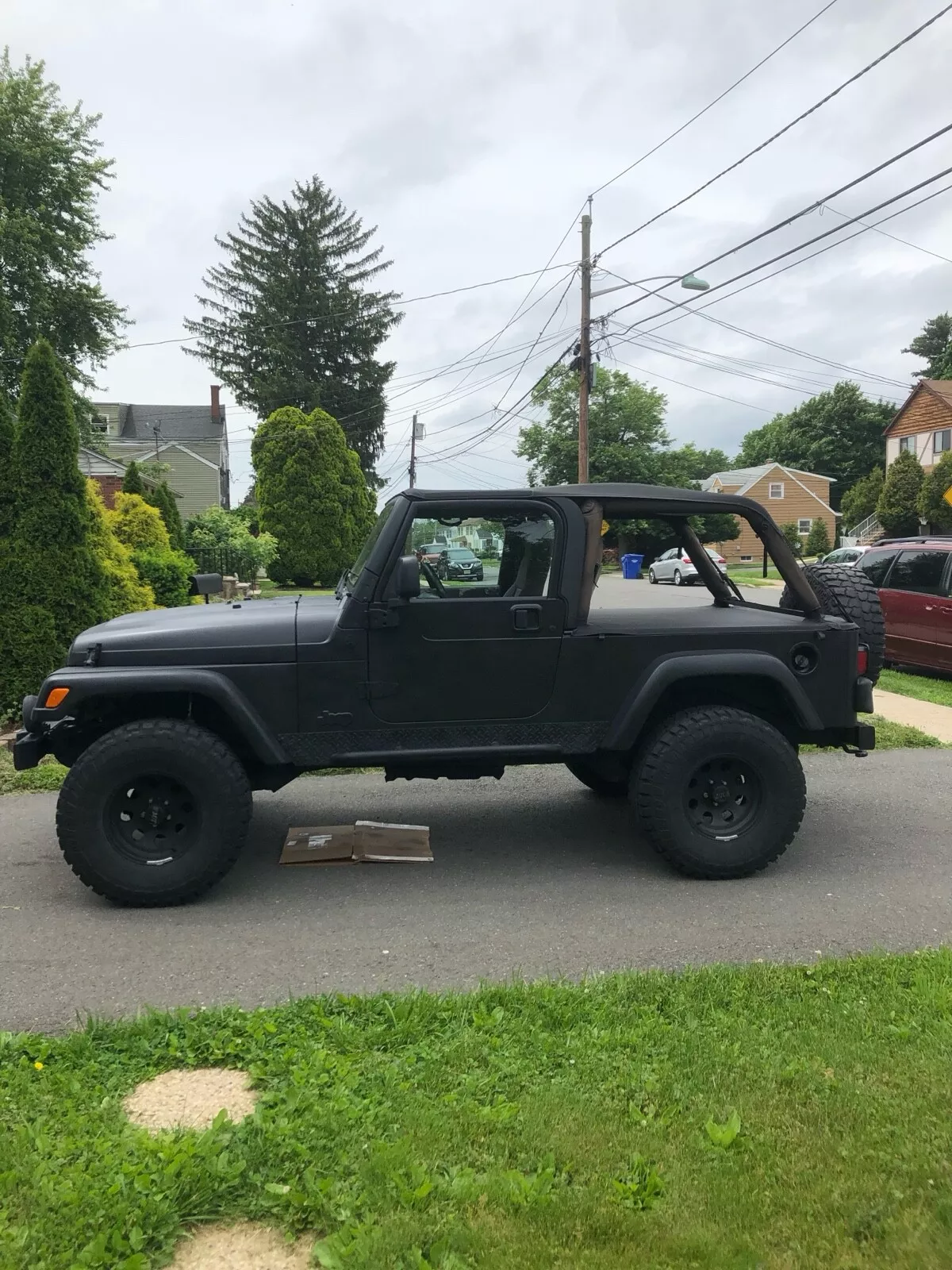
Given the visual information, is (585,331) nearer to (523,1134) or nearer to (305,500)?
(305,500)

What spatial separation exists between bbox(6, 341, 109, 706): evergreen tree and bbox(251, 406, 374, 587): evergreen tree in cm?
1815

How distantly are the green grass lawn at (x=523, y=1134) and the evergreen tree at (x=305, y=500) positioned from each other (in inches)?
941

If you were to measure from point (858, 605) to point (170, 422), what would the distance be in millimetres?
53862

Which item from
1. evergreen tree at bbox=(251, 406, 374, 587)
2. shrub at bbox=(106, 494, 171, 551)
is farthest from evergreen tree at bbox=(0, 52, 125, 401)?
shrub at bbox=(106, 494, 171, 551)

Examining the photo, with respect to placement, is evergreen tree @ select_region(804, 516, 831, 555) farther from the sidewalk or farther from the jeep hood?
the jeep hood

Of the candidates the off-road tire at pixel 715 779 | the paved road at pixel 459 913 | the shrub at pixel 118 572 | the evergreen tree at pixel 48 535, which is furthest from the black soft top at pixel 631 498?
the shrub at pixel 118 572

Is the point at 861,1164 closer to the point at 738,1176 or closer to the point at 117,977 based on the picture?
the point at 738,1176

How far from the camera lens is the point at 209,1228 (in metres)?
2.27

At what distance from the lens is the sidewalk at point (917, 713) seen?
8.52 m

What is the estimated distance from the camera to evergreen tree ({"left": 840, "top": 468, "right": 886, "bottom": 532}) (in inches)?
1961

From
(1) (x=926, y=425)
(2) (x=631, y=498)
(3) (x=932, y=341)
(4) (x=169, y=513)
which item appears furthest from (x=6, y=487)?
(3) (x=932, y=341)

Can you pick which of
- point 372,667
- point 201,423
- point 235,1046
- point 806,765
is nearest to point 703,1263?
point 235,1046

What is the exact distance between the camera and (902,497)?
1705 inches

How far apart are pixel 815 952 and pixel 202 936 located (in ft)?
8.40
